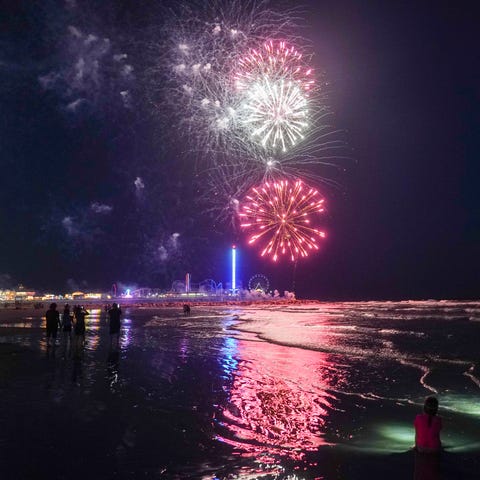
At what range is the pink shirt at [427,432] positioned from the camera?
23.0 feet

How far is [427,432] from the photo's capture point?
7062 mm

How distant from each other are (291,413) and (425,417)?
285cm

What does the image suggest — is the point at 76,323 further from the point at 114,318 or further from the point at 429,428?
the point at 429,428

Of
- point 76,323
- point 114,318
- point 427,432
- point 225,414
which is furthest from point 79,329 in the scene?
point 427,432

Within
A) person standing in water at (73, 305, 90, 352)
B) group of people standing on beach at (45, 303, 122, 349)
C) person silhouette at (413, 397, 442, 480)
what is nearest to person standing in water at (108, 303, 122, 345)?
group of people standing on beach at (45, 303, 122, 349)

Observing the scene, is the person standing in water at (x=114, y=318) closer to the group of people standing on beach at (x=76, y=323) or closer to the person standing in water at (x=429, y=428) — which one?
the group of people standing on beach at (x=76, y=323)

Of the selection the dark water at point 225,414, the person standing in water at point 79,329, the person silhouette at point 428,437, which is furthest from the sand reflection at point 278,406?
the person standing in water at point 79,329

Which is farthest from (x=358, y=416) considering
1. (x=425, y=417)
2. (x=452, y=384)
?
(x=452, y=384)

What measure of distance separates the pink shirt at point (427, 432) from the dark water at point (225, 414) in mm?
214

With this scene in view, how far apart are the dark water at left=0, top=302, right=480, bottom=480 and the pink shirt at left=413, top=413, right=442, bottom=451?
0.70ft

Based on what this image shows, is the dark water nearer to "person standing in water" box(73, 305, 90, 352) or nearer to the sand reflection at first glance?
the sand reflection

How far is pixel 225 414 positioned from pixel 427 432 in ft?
11.2

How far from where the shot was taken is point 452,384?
42.7 ft

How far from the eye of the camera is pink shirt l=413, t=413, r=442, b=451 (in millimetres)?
7012
